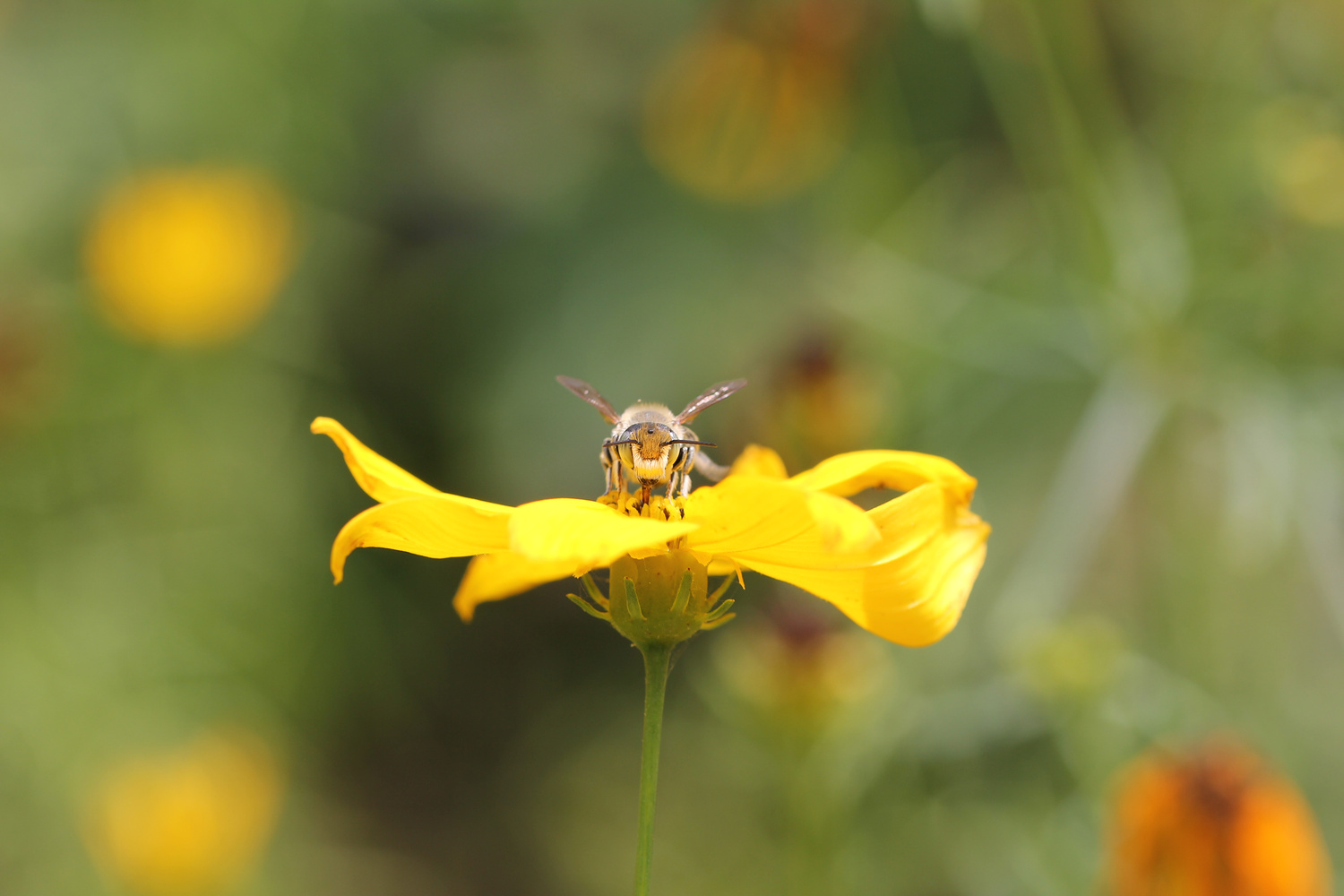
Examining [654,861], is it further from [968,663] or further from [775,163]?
[775,163]

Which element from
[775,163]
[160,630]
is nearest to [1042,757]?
[775,163]

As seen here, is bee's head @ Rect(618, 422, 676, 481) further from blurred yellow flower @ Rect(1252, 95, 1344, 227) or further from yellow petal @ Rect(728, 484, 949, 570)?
blurred yellow flower @ Rect(1252, 95, 1344, 227)

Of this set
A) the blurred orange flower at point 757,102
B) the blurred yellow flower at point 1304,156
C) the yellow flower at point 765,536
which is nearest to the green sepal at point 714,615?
the yellow flower at point 765,536

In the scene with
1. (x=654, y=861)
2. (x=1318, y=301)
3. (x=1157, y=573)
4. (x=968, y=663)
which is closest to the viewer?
(x=1318, y=301)

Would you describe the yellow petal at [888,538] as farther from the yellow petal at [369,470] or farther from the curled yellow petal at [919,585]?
the yellow petal at [369,470]

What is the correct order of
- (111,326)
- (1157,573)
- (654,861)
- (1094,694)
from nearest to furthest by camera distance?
(1094,694) → (1157,573) → (654,861) → (111,326)

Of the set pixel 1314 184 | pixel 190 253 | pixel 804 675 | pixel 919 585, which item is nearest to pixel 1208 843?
pixel 804 675

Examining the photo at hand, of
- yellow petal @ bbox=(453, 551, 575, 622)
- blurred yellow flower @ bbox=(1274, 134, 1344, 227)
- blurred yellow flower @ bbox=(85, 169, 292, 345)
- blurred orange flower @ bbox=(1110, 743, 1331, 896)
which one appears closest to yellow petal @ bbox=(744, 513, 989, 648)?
yellow petal @ bbox=(453, 551, 575, 622)
